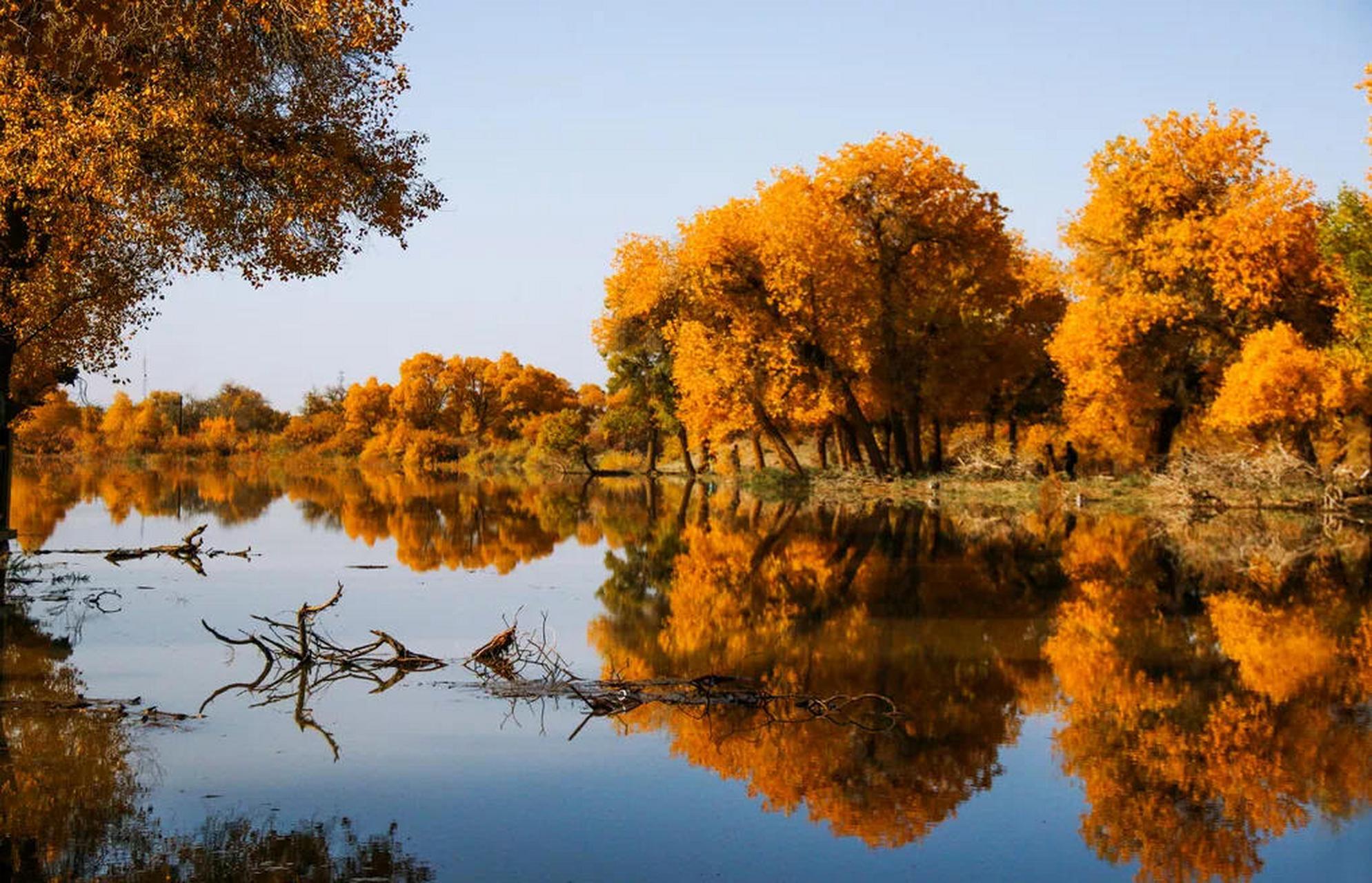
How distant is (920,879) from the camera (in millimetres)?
5715

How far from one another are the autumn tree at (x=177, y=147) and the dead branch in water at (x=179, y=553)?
210cm

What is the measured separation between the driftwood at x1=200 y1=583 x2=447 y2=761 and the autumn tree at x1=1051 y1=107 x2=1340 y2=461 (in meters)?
28.0

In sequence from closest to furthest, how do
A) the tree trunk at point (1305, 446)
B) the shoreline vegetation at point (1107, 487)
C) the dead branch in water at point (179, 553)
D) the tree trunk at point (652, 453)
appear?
the dead branch in water at point (179, 553)
the shoreline vegetation at point (1107, 487)
the tree trunk at point (1305, 446)
the tree trunk at point (652, 453)

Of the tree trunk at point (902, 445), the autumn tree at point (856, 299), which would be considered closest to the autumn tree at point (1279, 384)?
the autumn tree at point (856, 299)

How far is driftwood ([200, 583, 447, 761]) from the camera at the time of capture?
9.52 metres

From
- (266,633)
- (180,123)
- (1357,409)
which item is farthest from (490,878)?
(1357,409)

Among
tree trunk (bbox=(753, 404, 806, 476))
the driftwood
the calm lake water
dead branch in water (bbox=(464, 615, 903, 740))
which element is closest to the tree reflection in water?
the calm lake water

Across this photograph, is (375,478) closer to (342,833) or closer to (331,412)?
(331,412)

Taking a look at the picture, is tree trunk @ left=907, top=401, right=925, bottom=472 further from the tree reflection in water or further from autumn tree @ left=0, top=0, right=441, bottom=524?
the tree reflection in water

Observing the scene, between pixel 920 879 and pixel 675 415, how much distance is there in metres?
46.9

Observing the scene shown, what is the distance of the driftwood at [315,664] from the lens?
9.52 meters

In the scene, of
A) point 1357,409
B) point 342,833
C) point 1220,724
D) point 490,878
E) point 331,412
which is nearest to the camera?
point 490,878

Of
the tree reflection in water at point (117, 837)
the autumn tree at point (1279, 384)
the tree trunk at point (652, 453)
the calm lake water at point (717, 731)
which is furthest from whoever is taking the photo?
the tree trunk at point (652, 453)

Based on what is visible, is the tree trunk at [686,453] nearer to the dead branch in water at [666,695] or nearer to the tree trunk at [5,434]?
the tree trunk at [5,434]
